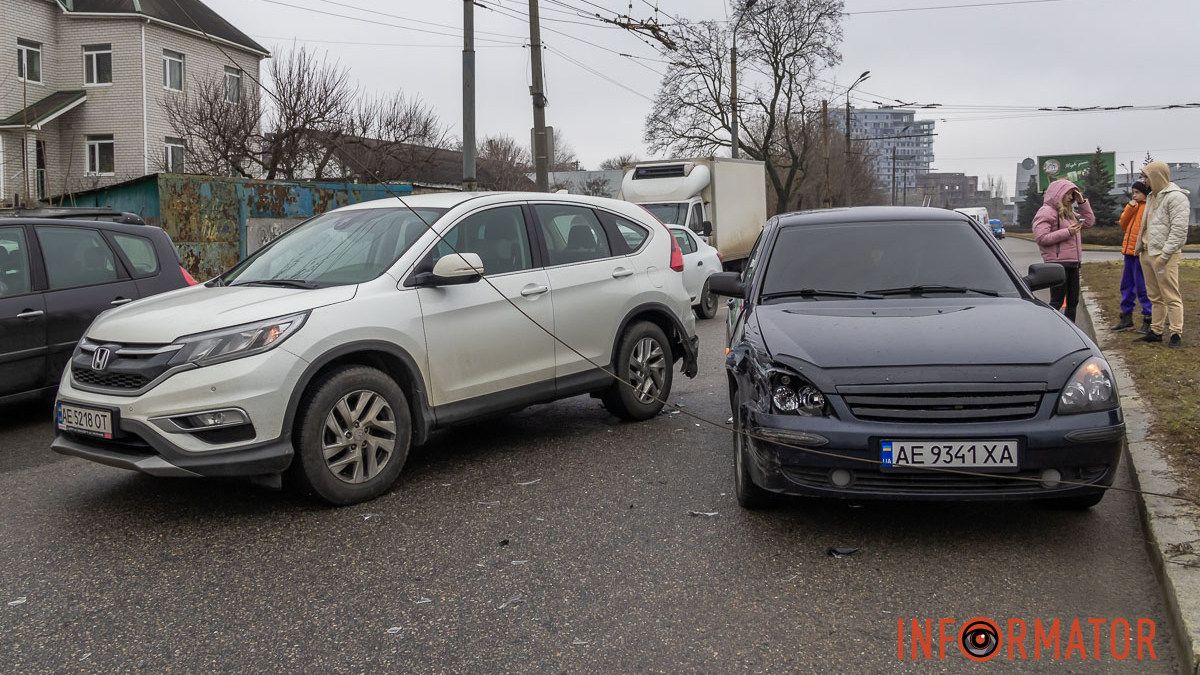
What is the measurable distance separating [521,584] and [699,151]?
151 ft

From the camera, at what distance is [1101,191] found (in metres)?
76.7

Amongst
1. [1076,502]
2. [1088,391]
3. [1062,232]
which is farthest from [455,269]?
[1062,232]

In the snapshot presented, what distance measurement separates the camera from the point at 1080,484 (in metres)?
4.27

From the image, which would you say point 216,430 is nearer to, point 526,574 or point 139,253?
point 526,574

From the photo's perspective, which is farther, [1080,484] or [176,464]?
[176,464]

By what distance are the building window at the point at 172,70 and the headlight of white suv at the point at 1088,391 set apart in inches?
1458

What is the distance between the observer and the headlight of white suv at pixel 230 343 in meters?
4.91

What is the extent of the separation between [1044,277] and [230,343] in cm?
450

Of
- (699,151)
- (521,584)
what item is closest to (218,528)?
(521,584)

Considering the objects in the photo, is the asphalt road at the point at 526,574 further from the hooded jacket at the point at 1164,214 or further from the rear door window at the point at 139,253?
the hooded jacket at the point at 1164,214

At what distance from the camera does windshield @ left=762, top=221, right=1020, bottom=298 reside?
5.63 m

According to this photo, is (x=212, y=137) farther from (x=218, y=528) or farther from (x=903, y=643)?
(x=903, y=643)

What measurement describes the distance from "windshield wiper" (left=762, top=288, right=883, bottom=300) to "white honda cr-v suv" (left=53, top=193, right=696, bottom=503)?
160 centimetres
